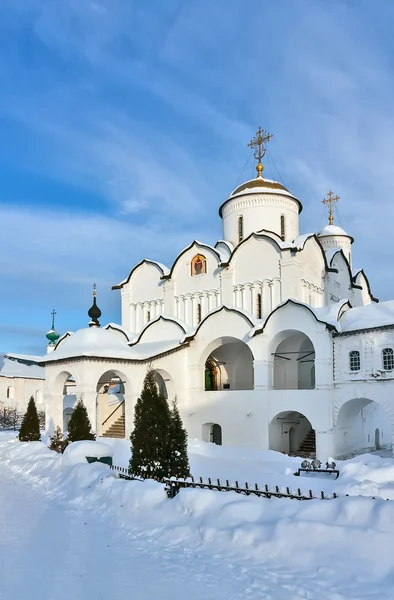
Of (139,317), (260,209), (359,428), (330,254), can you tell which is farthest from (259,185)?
(359,428)

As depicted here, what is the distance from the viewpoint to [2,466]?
15.6 m

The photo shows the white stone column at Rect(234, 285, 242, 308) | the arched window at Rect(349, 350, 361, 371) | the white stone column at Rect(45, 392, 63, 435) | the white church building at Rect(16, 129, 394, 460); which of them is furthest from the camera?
the white stone column at Rect(234, 285, 242, 308)

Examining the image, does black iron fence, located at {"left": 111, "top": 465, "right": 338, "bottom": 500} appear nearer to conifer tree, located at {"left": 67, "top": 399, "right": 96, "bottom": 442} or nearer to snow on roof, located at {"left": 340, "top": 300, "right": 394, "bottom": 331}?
conifer tree, located at {"left": 67, "top": 399, "right": 96, "bottom": 442}

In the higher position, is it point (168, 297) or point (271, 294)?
point (168, 297)

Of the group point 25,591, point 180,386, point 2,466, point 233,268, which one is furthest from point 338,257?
point 25,591

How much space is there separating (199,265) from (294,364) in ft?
20.1

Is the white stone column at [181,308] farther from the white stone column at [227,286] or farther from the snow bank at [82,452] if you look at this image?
the snow bank at [82,452]

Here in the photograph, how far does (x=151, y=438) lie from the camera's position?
10430 mm

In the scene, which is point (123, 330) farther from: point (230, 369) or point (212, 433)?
point (212, 433)

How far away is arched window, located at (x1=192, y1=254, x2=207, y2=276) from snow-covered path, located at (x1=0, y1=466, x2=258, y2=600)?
51.9 ft

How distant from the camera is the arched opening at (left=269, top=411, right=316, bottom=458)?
62.7 ft

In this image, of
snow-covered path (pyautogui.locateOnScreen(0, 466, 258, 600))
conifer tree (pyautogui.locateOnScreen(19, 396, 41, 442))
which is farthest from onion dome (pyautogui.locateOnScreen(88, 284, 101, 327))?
snow-covered path (pyautogui.locateOnScreen(0, 466, 258, 600))

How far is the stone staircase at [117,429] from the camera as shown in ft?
73.1

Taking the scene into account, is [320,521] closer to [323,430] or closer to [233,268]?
[323,430]
